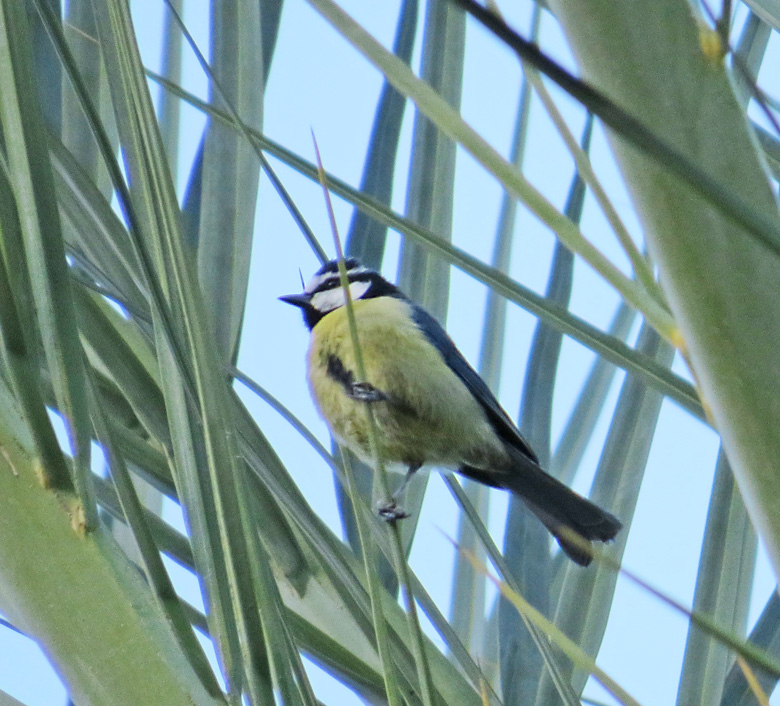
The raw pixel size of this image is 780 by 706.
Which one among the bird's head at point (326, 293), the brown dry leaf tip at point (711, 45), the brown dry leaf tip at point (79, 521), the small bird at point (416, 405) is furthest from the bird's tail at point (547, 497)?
the brown dry leaf tip at point (711, 45)

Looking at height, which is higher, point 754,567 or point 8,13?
point 8,13

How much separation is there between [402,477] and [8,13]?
4.81 feet

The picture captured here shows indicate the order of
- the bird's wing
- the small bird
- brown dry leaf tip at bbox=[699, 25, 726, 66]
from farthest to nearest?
1. the bird's wing
2. the small bird
3. brown dry leaf tip at bbox=[699, 25, 726, 66]

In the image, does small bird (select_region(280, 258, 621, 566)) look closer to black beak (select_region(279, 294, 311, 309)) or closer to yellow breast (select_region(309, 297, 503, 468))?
yellow breast (select_region(309, 297, 503, 468))

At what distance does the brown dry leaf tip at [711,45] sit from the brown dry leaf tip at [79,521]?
317mm

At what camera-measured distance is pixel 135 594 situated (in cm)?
45

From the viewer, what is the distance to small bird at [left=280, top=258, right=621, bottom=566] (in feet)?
4.79

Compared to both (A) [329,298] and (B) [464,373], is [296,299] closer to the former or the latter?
(A) [329,298]

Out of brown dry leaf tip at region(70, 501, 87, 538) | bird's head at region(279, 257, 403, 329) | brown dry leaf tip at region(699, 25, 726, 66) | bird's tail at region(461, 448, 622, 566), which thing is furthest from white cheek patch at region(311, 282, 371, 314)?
brown dry leaf tip at region(699, 25, 726, 66)

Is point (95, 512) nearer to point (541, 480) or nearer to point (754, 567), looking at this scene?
point (754, 567)

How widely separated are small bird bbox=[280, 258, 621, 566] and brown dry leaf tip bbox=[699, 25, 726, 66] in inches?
45.2

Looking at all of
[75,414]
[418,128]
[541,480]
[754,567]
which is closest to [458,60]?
[418,128]

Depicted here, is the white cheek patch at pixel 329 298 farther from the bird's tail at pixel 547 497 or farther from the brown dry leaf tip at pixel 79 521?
the brown dry leaf tip at pixel 79 521

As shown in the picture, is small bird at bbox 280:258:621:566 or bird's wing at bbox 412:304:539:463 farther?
bird's wing at bbox 412:304:539:463
